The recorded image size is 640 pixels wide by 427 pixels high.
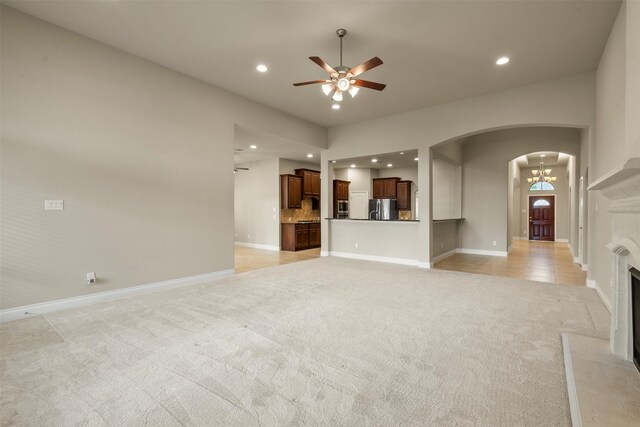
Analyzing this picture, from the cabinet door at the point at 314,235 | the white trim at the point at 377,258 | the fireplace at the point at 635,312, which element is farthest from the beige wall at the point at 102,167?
the fireplace at the point at 635,312

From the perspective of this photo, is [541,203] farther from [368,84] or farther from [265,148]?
[368,84]

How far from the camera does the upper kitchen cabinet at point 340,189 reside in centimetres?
1026

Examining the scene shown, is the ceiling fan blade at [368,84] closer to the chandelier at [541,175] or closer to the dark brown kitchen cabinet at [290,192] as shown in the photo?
the dark brown kitchen cabinet at [290,192]

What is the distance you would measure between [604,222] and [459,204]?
16.0 ft

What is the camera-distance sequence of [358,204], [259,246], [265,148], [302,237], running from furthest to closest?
[358,204], [259,246], [302,237], [265,148]

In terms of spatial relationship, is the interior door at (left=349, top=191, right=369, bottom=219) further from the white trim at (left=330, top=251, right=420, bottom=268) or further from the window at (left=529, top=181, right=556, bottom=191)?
the window at (left=529, top=181, right=556, bottom=191)

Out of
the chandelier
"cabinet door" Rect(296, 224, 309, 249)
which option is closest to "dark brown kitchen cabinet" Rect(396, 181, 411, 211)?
"cabinet door" Rect(296, 224, 309, 249)

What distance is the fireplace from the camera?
6.65ft

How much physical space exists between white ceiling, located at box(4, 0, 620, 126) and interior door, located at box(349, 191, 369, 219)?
6.25 metres

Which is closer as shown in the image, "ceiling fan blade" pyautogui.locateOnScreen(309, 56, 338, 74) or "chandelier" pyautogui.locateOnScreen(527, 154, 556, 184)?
"ceiling fan blade" pyautogui.locateOnScreen(309, 56, 338, 74)

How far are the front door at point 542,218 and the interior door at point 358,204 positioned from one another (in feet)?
25.2

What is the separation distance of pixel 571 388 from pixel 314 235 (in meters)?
8.17

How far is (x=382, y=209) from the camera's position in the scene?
8.89 m

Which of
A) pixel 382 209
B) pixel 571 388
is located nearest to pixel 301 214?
pixel 382 209
